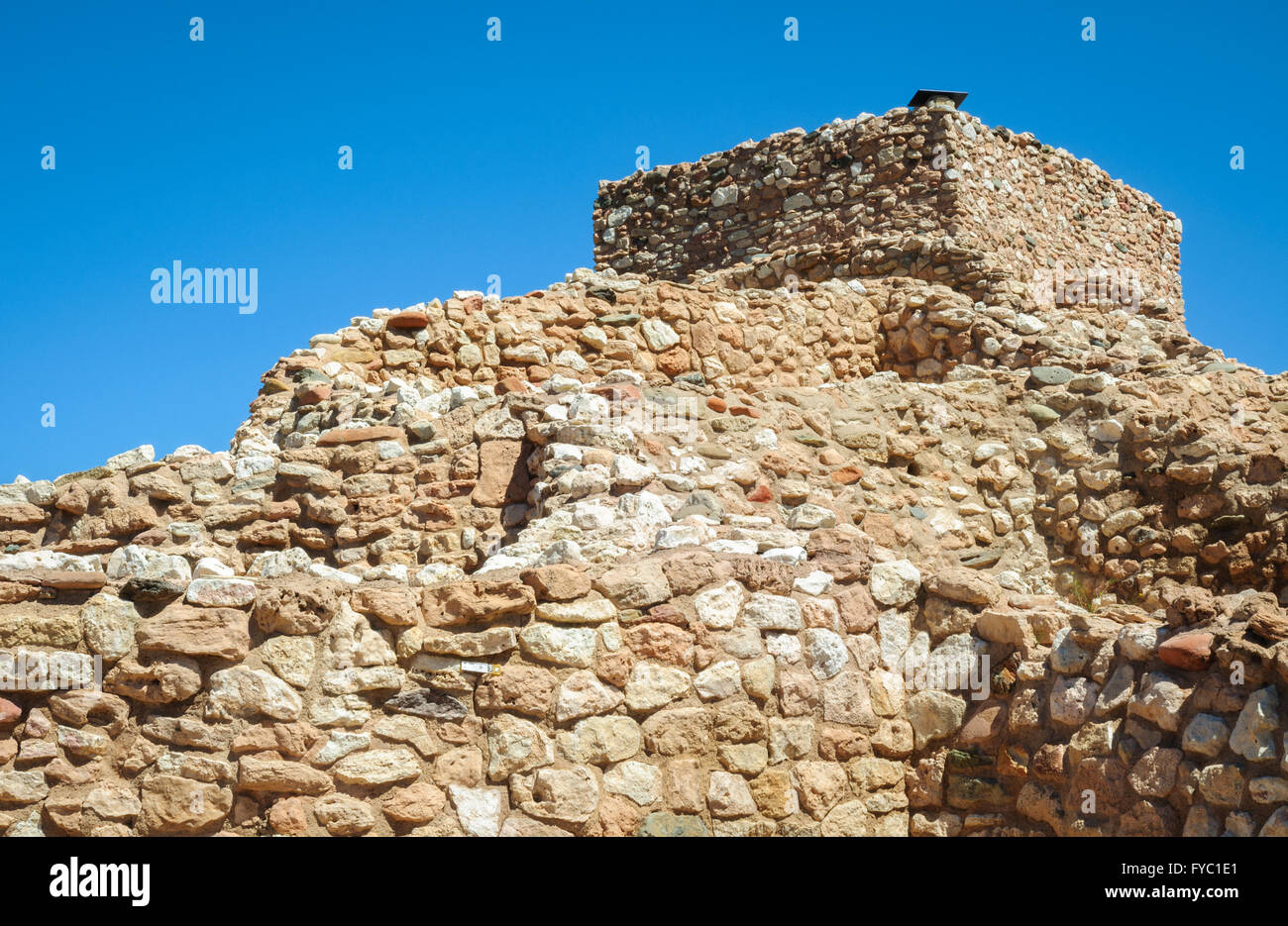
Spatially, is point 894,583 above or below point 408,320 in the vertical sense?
below

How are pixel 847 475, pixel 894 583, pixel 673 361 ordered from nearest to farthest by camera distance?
pixel 894 583 < pixel 847 475 < pixel 673 361

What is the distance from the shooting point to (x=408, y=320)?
27.2 feet

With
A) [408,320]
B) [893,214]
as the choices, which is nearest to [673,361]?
[408,320]

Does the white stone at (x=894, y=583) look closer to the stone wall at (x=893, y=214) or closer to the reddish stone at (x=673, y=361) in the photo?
the reddish stone at (x=673, y=361)

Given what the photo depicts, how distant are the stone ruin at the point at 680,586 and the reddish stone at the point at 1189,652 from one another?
0.02m

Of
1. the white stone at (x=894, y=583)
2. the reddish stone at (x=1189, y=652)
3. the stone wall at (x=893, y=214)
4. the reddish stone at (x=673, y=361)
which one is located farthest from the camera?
the stone wall at (x=893, y=214)

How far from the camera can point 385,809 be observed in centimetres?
400

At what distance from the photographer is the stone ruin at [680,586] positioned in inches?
157

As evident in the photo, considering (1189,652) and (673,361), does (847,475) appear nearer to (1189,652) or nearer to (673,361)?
(673,361)

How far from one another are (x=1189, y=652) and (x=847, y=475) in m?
2.72

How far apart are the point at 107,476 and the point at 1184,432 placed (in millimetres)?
5967

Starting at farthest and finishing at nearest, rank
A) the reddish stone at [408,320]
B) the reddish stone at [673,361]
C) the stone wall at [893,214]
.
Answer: the stone wall at [893,214], the reddish stone at [673,361], the reddish stone at [408,320]

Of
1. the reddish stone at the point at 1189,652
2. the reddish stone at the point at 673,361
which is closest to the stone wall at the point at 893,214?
the reddish stone at the point at 673,361

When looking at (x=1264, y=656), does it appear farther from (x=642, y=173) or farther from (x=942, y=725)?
(x=642, y=173)
